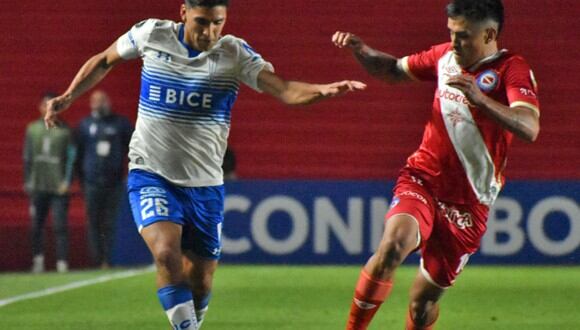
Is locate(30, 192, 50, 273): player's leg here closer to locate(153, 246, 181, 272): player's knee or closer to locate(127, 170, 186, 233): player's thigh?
locate(127, 170, 186, 233): player's thigh

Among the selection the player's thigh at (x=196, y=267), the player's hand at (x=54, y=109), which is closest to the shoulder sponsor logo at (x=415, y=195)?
the player's thigh at (x=196, y=267)

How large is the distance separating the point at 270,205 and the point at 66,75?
14.7 feet

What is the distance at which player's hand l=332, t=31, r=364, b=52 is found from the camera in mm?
7648

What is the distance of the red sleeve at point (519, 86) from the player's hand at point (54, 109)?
2592mm

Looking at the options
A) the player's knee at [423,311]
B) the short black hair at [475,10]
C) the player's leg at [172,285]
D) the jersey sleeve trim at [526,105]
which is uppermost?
the short black hair at [475,10]

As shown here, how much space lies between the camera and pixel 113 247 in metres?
16.0

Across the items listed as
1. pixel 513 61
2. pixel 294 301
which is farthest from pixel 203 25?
pixel 294 301

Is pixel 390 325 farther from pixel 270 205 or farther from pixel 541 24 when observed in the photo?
pixel 541 24

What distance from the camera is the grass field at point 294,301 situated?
33.4 feet

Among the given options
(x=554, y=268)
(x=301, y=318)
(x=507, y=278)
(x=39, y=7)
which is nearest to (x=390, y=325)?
(x=301, y=318)

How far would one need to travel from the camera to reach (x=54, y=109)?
754 cm

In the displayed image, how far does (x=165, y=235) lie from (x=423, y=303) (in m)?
1.63

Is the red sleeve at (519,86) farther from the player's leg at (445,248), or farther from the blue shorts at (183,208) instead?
the blue shorts at (183,208)

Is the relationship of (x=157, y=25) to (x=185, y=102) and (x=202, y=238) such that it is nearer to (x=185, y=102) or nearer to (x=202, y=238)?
(x=185, y=102)
